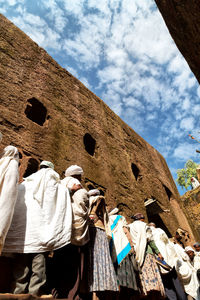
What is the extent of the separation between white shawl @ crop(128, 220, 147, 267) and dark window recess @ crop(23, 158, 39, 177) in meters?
2.45

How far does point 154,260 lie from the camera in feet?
11.8

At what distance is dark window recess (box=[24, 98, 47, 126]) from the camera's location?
6105mm

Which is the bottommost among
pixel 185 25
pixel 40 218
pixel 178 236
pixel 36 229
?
pixel 36 229

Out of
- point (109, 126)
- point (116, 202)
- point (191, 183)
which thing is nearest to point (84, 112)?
point (109, 126)

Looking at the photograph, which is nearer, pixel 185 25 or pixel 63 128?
pixel 185 25

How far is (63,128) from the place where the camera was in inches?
250

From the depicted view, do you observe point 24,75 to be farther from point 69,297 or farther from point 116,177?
point 69,297

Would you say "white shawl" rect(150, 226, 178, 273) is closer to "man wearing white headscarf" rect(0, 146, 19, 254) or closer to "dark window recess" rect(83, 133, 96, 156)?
"man wearing white headscarf" rect(0, 146, 19, 254)

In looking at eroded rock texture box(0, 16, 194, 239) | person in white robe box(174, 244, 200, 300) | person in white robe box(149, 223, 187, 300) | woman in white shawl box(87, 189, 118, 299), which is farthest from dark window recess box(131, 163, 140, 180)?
woman in white shawl box(87, 189, 118, 299)

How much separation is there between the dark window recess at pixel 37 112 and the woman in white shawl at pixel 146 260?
13.5ft

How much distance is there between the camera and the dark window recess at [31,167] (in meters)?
4.55

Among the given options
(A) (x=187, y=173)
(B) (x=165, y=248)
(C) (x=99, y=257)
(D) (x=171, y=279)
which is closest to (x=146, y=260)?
(D) (x=171, y=279)

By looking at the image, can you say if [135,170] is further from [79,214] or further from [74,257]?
[74,257]

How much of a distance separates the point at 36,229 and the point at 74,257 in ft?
2.16
